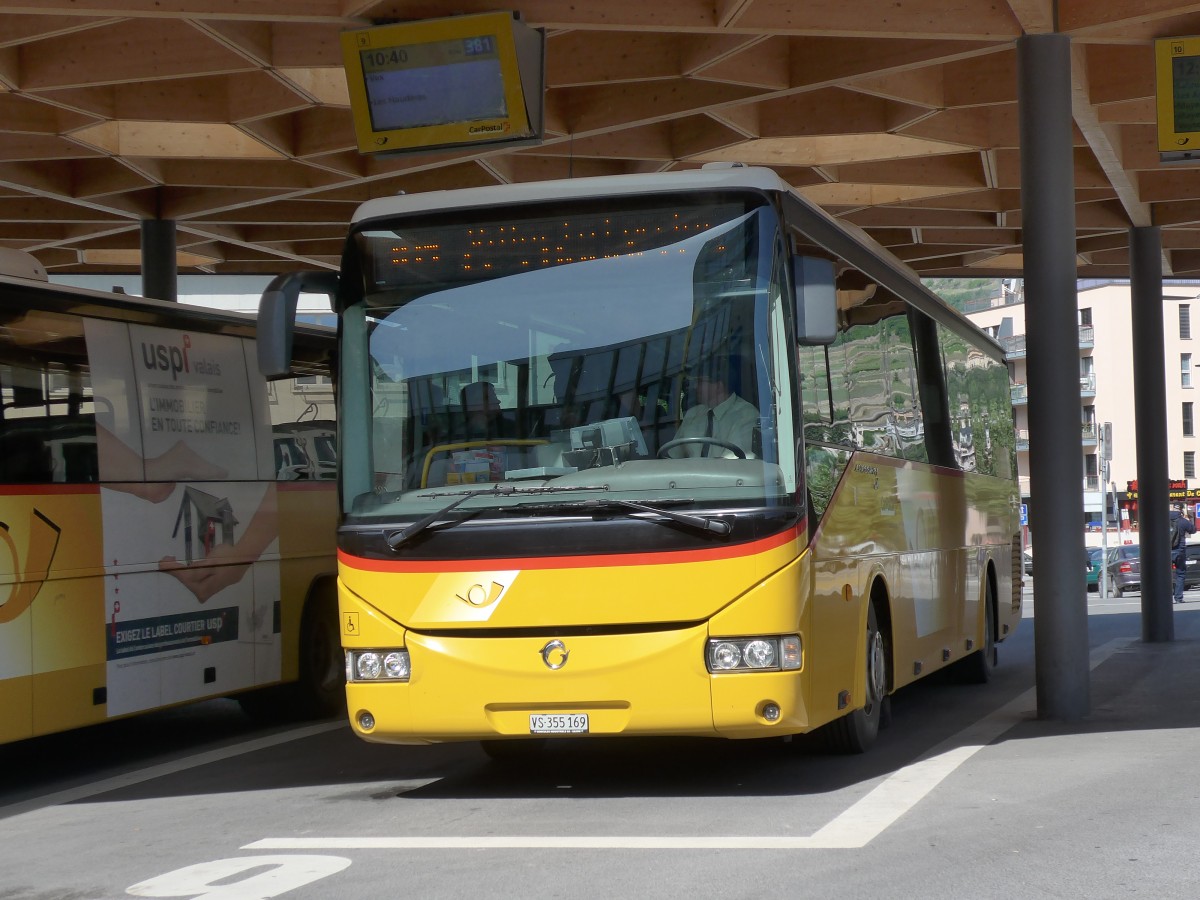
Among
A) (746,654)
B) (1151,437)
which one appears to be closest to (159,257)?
(1151,437)

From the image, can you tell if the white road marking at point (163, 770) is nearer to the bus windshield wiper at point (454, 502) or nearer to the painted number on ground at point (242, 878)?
the painted number on ground at point (242, 878)

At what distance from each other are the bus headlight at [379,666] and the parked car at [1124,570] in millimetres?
39493

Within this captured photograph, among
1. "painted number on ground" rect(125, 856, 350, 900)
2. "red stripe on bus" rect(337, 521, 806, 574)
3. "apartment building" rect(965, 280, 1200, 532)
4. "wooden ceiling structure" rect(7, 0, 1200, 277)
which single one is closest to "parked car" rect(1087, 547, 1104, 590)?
"wooden ceiling structure" rect(7, 0, 1200, 277)

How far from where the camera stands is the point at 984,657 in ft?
51.6

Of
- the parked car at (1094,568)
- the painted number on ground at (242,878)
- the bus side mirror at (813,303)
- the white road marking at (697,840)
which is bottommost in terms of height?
the parked car at (1094,568)

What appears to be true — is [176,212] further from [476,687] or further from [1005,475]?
[476,687]

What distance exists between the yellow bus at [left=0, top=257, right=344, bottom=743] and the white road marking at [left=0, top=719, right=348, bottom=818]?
40cm

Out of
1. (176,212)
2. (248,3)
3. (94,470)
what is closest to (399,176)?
(176,212)

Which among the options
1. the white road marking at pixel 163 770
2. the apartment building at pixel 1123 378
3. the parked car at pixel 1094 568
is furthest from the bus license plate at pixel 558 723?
the apartment building at pixel 1123 378

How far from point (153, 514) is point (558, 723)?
4.23 m

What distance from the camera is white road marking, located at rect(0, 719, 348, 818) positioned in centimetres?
995

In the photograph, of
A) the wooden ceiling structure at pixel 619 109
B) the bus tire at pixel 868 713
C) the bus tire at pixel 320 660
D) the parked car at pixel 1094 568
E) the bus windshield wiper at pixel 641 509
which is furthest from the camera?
the parked car at pixel 1094 568

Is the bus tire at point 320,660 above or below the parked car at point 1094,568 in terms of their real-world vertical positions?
above

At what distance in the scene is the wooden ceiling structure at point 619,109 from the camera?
480 inches
